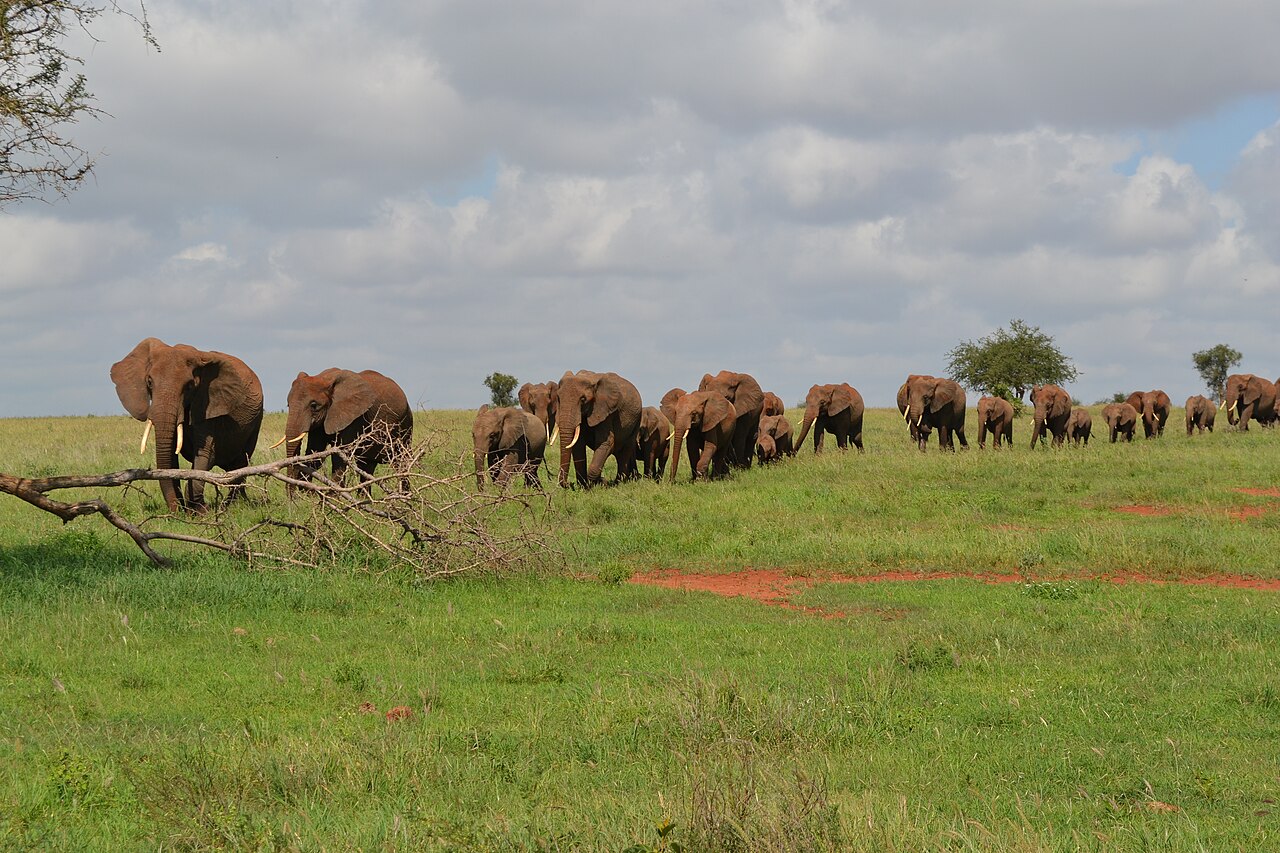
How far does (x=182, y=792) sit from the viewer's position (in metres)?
6.29

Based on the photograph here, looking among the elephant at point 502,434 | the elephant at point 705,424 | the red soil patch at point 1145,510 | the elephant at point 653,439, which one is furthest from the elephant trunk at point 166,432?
the red soil patch at point 1145,510

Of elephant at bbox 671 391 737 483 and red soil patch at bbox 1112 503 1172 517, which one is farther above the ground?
elephant at bbox 671 391 737 483

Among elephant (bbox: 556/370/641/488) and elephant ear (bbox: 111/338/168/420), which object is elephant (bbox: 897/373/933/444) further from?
elephant ear (bbox: 111/338/168/420)

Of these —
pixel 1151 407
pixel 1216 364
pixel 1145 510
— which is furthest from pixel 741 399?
pixel 1216 364

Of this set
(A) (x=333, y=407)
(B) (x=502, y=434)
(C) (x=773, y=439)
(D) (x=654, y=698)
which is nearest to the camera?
(D) (x=654, y=698)

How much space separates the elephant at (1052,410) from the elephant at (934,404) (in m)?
4.46

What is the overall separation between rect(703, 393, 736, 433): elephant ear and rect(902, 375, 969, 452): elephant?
37.0ft

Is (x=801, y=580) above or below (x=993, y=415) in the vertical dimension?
below

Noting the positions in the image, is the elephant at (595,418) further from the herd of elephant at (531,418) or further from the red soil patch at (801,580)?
the red soil patch at (801,580)

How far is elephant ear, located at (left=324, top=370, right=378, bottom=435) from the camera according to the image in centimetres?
2112

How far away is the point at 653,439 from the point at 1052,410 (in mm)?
18792

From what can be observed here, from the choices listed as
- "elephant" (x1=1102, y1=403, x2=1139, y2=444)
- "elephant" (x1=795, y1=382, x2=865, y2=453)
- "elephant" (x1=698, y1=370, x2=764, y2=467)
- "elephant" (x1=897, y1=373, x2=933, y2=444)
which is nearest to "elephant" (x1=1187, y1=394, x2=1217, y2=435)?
"elephant" (x1=1102, y1=403, x2=1139, y2=444)

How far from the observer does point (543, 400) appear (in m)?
29.8

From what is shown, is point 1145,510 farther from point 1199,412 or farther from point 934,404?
point 1199,412
